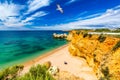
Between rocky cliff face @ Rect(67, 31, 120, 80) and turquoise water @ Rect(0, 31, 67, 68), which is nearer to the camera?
rocky cliff face @ Rect(67, 31, 120, 80)

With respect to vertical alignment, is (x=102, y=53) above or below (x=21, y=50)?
above

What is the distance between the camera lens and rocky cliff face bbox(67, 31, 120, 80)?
62.7 feet

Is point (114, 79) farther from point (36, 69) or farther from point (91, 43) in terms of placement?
point (91, 43)

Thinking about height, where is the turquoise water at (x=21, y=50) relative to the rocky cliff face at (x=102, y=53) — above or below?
below

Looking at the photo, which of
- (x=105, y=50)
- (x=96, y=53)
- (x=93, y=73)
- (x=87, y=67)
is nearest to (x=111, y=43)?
(x=105, y=50)

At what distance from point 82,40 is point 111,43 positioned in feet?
40.5

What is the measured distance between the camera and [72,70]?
2941 centimetres

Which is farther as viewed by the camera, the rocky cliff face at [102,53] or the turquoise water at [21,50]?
the turquoise water at [21,50]

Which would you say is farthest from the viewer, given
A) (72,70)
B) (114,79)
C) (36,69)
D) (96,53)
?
(72,70)

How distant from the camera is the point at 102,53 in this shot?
946 inches

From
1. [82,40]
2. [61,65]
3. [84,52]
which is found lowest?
[61,65]

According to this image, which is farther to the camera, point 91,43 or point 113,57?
point 91,43

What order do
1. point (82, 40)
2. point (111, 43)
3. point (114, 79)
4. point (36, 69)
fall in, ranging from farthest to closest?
point (82, 40) < point (111, 43) < point (114, 79) < point (36, 69)

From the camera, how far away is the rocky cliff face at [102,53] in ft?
62.7
